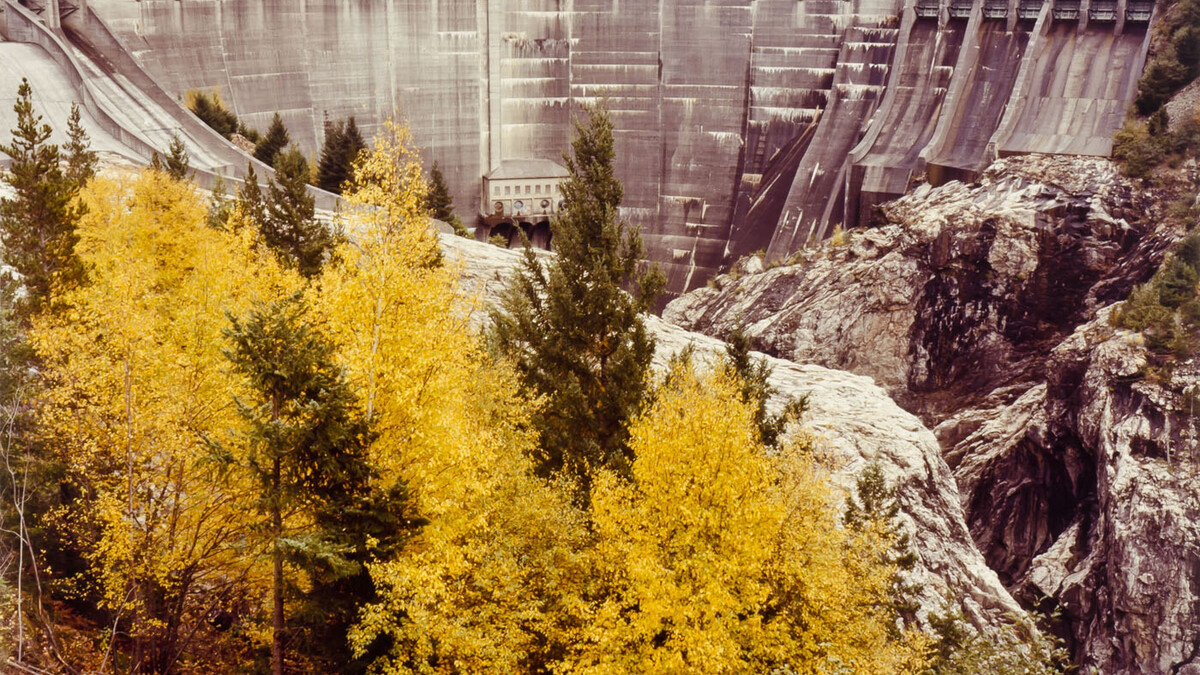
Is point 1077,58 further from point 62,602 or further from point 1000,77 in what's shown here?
point 62,602

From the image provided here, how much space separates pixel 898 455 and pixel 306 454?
2010 centimetres

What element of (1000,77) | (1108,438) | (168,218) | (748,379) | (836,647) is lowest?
(1108,438)

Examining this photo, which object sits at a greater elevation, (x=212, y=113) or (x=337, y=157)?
(x=212, y=113)

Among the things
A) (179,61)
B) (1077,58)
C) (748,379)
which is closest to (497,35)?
(179,61)

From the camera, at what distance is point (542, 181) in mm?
54094

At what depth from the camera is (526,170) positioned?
54.1 metres

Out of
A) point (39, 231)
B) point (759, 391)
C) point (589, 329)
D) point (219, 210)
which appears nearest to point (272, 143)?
point (219, 210)

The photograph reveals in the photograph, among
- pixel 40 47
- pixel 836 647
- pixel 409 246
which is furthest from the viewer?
pixel 40 47

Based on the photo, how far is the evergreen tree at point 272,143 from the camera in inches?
A: 1681

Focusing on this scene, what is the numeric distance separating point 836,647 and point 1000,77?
135 ft

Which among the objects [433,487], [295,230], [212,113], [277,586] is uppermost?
[212,113]

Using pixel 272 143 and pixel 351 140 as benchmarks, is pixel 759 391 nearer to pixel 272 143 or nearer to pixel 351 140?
pixel 351 140

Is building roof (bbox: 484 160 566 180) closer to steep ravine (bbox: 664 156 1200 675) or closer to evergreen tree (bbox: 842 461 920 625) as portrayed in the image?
steep ravine (bbox: 664 156 1200 675)

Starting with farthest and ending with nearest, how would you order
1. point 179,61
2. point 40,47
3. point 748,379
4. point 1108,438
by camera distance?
point 179,61
point 40,47
point 1108,438
point 748,379
